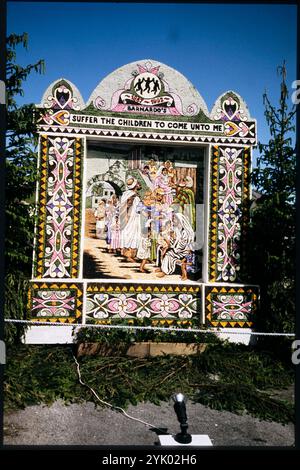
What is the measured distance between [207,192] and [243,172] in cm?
76

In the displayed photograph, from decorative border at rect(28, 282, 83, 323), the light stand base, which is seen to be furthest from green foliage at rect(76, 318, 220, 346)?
the light stand base

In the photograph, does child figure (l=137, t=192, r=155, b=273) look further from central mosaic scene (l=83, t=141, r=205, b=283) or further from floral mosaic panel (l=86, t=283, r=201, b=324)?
floral mosaic panel (l=86, t=283, r=201, b=324)

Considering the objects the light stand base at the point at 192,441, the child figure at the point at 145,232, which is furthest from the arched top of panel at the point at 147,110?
the light stand base at the point at 192,441

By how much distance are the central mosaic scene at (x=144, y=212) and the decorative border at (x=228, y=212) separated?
0.91 feet

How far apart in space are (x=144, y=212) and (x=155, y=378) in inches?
116

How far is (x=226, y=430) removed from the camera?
4.40 m

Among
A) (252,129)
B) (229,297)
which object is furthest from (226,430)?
(252,129)

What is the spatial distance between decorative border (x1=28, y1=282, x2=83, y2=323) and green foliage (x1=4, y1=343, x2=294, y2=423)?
0.50 meters

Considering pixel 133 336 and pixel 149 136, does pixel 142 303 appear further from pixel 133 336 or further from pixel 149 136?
pixel 149 136

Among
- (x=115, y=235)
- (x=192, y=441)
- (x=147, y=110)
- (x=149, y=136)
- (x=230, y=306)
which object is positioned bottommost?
(x=192, y=441)

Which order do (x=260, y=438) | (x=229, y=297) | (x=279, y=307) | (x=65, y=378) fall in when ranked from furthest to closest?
(x=229, y=297) < (x=279, y=307) < (x=65, y=378) < (x=260, y=438)

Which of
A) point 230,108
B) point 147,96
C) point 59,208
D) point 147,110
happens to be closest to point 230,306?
point 59,208

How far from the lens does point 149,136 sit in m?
7.00

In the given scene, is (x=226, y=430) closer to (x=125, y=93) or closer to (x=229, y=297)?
(x=229, y=297)
